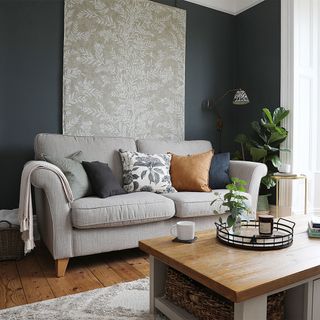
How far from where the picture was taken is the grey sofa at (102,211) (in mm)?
2084

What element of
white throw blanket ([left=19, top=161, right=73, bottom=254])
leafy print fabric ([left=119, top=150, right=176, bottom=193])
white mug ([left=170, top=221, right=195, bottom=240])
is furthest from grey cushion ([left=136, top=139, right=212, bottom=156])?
white mug ([left=170, top=221, right=195, bottom=240])

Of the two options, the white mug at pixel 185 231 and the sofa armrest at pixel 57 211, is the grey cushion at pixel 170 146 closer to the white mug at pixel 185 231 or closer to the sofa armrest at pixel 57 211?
the sofa armrest at pixel 57 211

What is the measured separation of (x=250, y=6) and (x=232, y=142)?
1.72 metres

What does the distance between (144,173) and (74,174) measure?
2.05ft

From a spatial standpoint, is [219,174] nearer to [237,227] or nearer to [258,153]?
[258,153]

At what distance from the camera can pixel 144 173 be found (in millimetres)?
2744

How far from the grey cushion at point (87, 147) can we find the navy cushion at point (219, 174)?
0.80 m

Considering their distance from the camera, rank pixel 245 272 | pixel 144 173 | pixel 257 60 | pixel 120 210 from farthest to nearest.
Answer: pixel 257 60
pixel 144 173
pixel 120 210
pixel 245 272

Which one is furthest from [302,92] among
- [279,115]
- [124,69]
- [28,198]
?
[28,198]

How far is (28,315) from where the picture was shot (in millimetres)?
1598

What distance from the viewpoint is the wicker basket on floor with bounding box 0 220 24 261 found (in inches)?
93.7

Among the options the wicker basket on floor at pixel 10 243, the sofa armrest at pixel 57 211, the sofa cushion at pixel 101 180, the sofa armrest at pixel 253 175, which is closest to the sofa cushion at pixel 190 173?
the sofa armrest at pixel 253 175

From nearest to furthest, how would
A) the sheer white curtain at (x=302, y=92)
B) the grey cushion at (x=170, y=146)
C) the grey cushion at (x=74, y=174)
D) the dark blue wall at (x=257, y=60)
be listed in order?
the grey cushion at (x=74, y=174)
the grey cushion at (x=170, y=146)
the sheer white curtain at (x=302, y=92)
the dark blue wall at (x=257, y=60)

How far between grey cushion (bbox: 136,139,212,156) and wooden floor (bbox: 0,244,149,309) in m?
1.00
